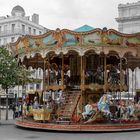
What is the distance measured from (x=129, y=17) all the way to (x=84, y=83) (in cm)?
5994

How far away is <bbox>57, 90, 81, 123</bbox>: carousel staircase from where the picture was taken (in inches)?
842

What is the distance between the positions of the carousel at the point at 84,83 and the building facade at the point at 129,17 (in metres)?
56.1

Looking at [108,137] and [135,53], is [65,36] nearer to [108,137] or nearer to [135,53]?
[135,53]

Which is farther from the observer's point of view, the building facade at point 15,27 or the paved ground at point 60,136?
the building facade at point 15,27

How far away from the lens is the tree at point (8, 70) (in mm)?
24969

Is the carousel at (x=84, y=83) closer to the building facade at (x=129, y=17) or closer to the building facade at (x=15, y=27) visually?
the building facade at (x=15, y=27)

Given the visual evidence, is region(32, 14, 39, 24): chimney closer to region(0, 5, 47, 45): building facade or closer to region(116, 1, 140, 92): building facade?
region(0, 5, 47, 45): building facade

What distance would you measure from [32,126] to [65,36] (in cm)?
506

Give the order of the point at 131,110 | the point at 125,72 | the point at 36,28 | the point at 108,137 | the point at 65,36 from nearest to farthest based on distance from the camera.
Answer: the point at 108,137, the point at 65,36, the point at 131,110, the point at 125,72, the point at 36,28

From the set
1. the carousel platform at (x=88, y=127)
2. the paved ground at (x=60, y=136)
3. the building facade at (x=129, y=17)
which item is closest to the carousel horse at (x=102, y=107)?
the carousel platform at (x=88, y=127)

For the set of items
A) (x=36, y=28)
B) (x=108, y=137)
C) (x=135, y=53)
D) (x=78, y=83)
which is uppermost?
(x=36, y=28)

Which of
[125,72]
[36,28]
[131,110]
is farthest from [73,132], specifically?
[36,28]

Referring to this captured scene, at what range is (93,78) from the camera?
77.7ft

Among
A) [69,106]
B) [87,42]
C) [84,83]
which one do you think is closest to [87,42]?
[87,42]
